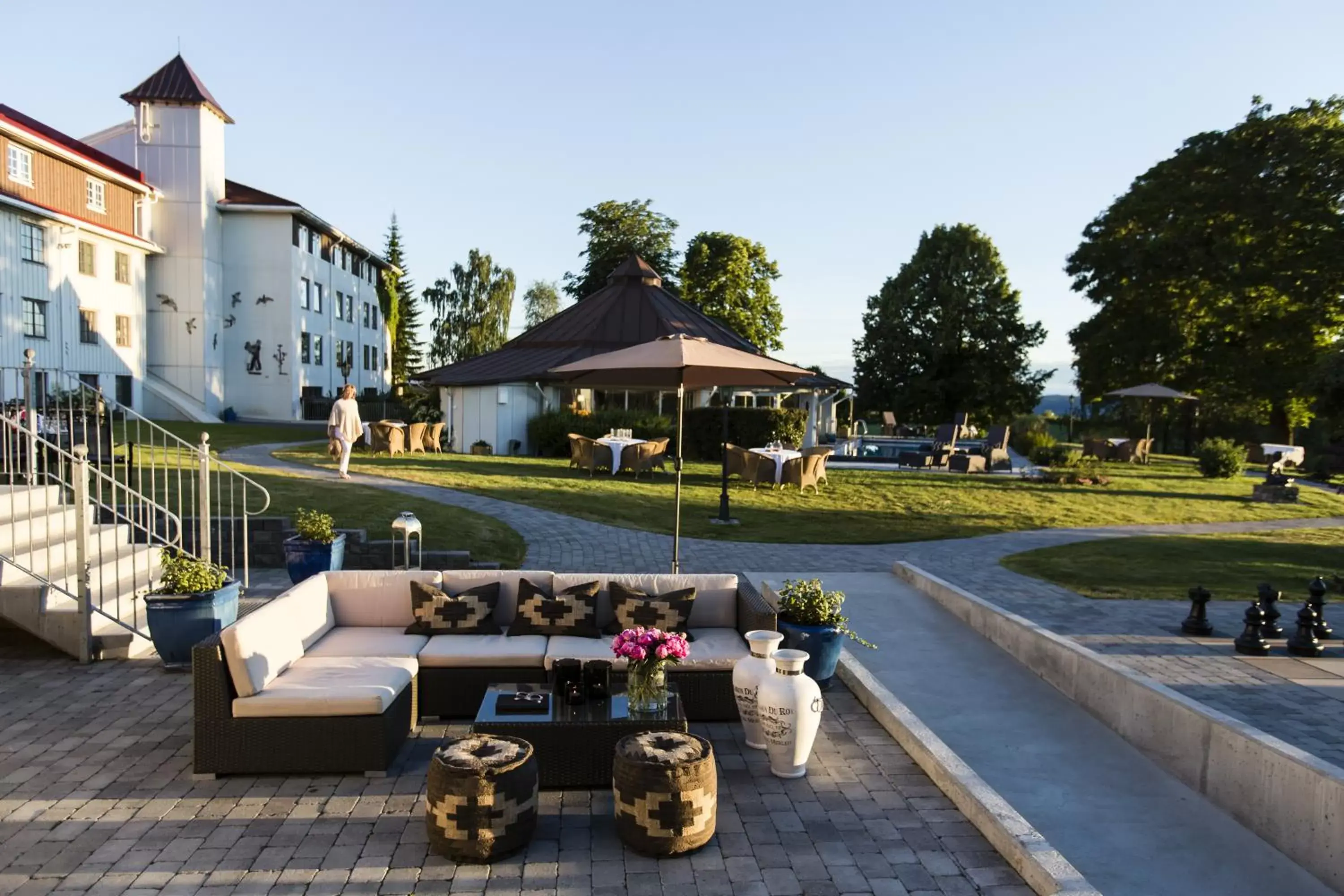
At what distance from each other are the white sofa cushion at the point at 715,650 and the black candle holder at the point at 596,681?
49 centimetres

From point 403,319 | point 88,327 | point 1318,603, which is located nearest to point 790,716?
point 1318,603

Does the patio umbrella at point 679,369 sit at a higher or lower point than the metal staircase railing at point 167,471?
higher

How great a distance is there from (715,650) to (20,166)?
2959cm

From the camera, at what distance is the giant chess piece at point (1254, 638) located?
7703 millimetres

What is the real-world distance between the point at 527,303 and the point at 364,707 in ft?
158

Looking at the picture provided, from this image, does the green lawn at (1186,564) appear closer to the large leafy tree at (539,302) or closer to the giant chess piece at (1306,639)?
the giant chess piece at (1306,639)

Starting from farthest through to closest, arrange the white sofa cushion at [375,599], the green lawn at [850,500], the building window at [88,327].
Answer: the building window at [88,327] < the green lawn at [850,500] < the white sofa cushion at [375,599]

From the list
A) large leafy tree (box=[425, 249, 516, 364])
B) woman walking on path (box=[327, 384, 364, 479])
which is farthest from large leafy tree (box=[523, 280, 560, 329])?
woman walking on path (box=[327, 384, 364, 479])

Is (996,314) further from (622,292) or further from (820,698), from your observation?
(820,698)

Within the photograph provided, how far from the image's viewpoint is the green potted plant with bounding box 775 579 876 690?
20.7ft

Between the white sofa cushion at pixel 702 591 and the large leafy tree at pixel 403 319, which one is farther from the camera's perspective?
the large leafy tree at pixel 403 319

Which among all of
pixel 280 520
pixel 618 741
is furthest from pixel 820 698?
pixel 280 520

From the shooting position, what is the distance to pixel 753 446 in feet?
84.2

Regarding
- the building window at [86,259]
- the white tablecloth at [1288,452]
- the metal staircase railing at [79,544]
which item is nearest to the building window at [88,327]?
the building window at [86,259]
